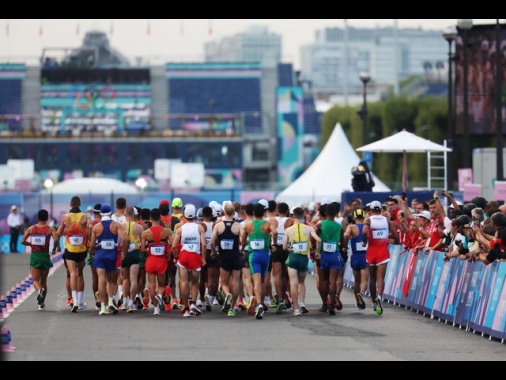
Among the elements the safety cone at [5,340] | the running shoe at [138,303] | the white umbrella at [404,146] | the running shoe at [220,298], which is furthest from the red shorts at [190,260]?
the white umbrella at [404,146]

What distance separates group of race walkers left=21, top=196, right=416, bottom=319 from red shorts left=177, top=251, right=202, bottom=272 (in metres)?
0.01

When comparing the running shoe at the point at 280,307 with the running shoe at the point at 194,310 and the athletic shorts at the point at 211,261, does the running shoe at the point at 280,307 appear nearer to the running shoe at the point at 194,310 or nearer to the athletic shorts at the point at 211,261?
the athletic shorts at the point at 211,261

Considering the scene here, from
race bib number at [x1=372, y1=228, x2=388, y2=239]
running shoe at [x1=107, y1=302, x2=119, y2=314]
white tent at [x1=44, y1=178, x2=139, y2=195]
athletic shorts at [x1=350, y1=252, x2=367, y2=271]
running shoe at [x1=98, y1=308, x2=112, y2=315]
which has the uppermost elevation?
white tent at [x1=44, y1=178, x2=139, y2=195]

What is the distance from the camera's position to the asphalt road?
56.4 ft

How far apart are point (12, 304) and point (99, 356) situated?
8.96 metres

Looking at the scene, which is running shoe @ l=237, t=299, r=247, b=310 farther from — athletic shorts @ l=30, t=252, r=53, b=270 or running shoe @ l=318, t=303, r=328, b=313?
athletic shorts @ l=30, t=252, r=53, b=270

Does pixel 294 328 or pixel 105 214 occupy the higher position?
pixel 105 214

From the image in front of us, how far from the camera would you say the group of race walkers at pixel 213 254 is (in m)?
23.1

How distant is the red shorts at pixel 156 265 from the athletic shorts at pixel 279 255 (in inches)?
69.1

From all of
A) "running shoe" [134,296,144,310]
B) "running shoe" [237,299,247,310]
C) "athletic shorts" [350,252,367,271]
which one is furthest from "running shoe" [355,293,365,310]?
"running shoe" [134,296,144,310]

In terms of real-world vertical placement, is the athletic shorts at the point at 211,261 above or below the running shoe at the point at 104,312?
above
